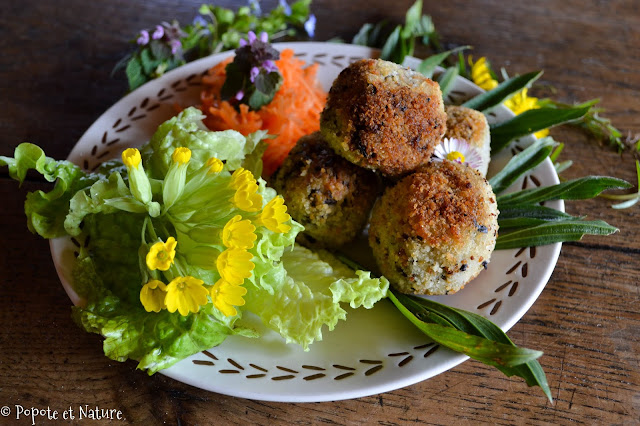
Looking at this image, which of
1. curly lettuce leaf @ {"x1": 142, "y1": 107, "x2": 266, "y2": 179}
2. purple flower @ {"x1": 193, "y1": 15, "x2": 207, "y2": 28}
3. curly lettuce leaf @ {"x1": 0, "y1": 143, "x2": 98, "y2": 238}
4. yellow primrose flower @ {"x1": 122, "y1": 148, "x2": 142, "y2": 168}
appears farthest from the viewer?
purple flower @ {"x1": 193, "y1": 15, "x2": 207, "y2": 28}

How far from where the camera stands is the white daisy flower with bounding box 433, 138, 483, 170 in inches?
88.5

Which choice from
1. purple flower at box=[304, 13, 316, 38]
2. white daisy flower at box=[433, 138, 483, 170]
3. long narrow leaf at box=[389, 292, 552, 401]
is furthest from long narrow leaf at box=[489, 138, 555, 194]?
purple flower at box=[304, 13, 316, 38]

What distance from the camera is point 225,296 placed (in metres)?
1.72

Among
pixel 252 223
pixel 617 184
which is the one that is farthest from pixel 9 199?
pixel 617 184

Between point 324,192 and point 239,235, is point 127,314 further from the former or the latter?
point 324,192

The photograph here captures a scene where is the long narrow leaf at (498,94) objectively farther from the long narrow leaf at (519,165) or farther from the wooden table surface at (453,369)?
the wooden table surface at (453,369)

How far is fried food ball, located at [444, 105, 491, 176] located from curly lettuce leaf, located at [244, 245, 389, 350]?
73 centimetres

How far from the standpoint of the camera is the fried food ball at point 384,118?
78.6 inches

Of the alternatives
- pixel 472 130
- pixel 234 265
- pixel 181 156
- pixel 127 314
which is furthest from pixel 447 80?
pixel 127 314

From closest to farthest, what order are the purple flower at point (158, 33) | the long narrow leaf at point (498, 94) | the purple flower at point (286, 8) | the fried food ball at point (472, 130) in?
the fried food ball at point (472, 130) → the long narrow leaf at point (498, 94) → the purple flower at point (158, 33) → the purple flower at point (286, 8)

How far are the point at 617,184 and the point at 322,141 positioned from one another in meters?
1.21

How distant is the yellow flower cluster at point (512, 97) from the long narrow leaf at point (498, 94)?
0.14 meters

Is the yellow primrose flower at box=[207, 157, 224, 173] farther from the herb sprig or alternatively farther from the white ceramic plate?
the herb sprig

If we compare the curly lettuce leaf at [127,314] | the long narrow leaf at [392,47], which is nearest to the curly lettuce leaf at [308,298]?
the curly lettuce leaf at [127,314]
